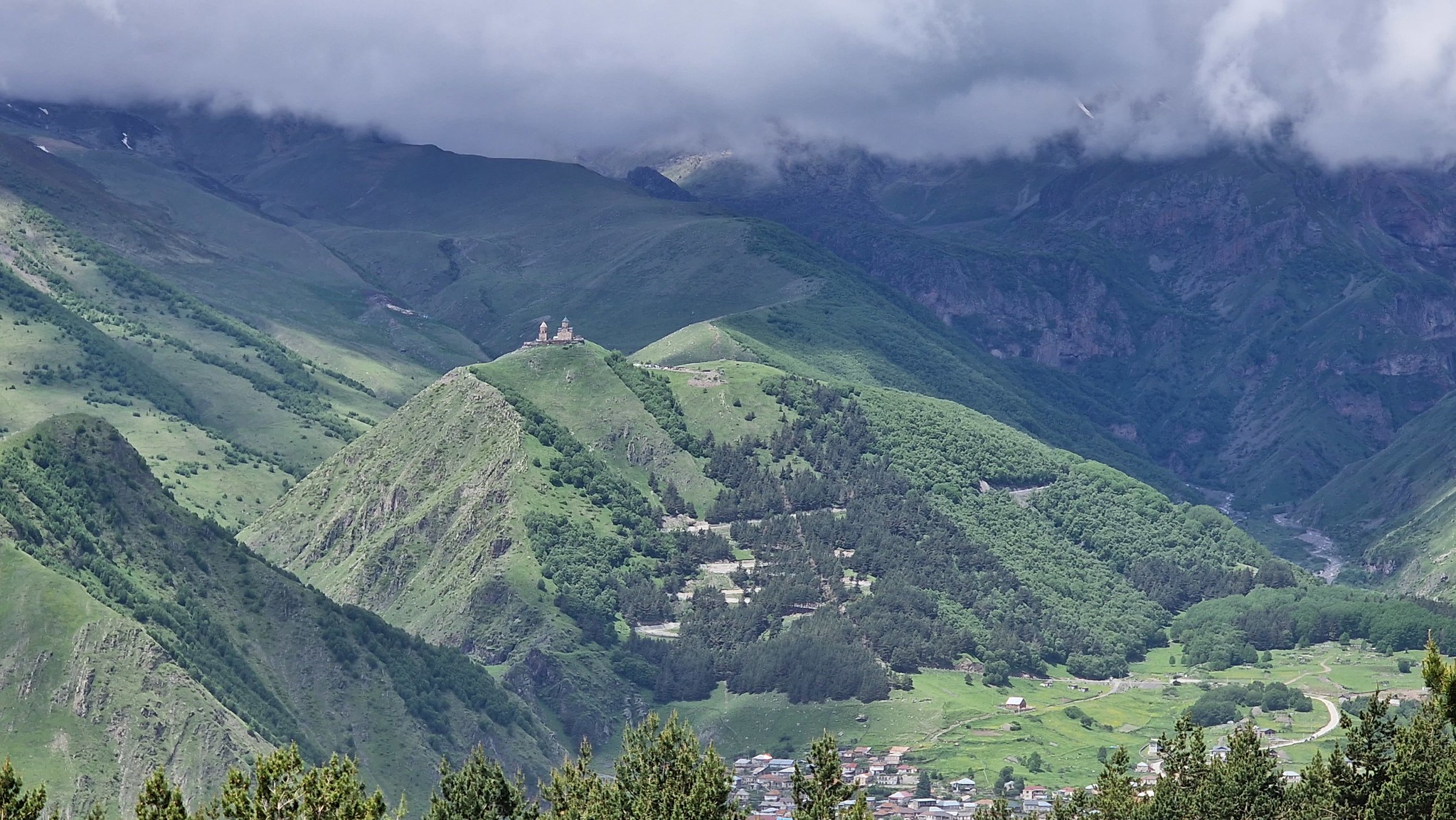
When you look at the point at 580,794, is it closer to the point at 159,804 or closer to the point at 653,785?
the point at 653,785

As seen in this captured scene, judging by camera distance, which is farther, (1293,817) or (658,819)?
(1293,817)

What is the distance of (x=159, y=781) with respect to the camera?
5084 inches

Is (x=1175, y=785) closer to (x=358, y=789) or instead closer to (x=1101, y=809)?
(x=1101, y=809)

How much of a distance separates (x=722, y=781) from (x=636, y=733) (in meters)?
24.2

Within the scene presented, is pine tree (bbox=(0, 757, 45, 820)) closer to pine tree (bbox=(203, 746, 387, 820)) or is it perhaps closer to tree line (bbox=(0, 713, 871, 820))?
tree line (bbox=(0, 713, 871, 820))

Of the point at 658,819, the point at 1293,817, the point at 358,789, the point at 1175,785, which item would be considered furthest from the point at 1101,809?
the point at 358,789

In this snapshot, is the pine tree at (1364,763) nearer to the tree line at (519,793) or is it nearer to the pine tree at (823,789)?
the pine tree at (823,789)

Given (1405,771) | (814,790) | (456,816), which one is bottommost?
(456,816)

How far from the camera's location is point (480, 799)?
16850cm

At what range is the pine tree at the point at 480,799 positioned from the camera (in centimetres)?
16725

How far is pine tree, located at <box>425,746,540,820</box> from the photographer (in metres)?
167

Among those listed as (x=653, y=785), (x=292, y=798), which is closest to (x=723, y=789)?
(x=653, y=785)

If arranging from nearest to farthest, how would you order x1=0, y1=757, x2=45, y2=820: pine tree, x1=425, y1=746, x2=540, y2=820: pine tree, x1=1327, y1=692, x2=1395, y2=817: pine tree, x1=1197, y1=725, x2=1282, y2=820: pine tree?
1. x1=0, y1=757, x2=45, y2=820: pine tree
2. x1=1327, y1=692, x2=1395, y2=817: pine tree
3. x1=425, y1=746, x2=540, y2=820: pine tree
4. x1=1197, y1=725, x2=1282, y2=820: pine tree

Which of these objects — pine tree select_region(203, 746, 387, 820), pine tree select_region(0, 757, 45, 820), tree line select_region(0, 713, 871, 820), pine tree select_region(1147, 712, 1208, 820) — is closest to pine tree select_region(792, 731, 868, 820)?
tree line select_region(0, 713, 871, 820)
